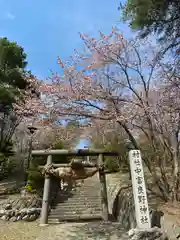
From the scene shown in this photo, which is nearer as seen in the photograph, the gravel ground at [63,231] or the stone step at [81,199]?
the gravel ground at [63,231]

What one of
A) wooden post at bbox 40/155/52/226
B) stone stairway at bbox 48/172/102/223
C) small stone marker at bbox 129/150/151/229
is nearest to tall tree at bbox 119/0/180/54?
small stone marker at bbox 129/150/151/229

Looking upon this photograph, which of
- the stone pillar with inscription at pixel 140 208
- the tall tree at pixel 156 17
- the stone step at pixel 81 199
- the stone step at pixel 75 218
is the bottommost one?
the stone step at pixel 75 218

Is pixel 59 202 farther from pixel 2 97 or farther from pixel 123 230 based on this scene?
pixel 2 97

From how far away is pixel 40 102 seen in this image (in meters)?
6.55

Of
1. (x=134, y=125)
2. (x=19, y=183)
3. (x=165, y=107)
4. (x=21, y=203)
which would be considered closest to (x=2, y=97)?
(x=19, y=183)

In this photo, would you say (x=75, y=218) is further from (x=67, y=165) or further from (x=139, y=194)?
(x=139, y=194)

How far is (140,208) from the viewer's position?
4.34 metres

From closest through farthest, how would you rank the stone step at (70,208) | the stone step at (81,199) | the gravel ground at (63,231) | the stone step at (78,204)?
the gravel ground at (63,231) < the stone step at (70,208) < the stone step at (78,204) < the stone step at (81,199)

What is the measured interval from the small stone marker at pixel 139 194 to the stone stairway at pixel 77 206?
3.17 m

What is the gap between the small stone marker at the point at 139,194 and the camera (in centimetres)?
422

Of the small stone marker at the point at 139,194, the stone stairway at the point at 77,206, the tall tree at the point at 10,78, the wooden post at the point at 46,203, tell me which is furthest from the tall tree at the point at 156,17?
the tall tree at the point at 10,78

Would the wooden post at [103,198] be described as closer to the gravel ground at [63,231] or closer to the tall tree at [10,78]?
the gravel ground at [63,231]

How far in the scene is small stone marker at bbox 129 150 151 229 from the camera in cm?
422

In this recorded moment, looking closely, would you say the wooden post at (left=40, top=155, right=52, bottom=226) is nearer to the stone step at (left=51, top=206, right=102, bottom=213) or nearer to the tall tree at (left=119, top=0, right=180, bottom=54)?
the stone step at (left=51, top=206, right=102, bottom=213)
